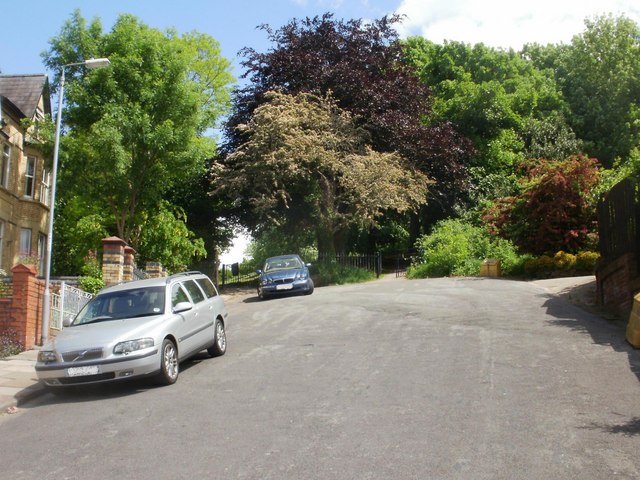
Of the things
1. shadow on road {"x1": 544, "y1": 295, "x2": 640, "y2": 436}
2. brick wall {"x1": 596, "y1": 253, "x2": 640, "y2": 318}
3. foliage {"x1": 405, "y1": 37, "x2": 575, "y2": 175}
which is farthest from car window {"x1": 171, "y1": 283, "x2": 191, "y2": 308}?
foliage {"x1": 405, "y1": 37, "x2": 575, "y2": 175}

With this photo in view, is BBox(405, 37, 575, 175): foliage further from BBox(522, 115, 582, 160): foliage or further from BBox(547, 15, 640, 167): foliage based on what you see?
BBox(547, 15, 640, 167): foliage

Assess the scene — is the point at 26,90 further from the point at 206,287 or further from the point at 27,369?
the point at 27,369

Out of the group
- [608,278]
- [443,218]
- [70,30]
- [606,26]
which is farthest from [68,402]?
[606,26]

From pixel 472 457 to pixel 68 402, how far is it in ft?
19.7

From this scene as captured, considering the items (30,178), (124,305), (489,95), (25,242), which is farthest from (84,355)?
(489,95)

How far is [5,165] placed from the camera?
86.0 feet

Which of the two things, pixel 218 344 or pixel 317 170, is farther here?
pixel 317 170

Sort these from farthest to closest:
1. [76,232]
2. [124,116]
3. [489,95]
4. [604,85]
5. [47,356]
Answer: [604,85]
[489,95]
[76,232]
[124,116]
[47,356]

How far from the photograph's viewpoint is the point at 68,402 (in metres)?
9.94

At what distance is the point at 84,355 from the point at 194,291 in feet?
9.94

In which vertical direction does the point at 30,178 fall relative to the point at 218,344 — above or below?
above

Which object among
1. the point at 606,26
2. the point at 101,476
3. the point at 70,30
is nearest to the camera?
the point at 101,476

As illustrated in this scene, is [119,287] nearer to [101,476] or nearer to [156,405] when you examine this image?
[156,405]

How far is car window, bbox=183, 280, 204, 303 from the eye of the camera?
12527mm
